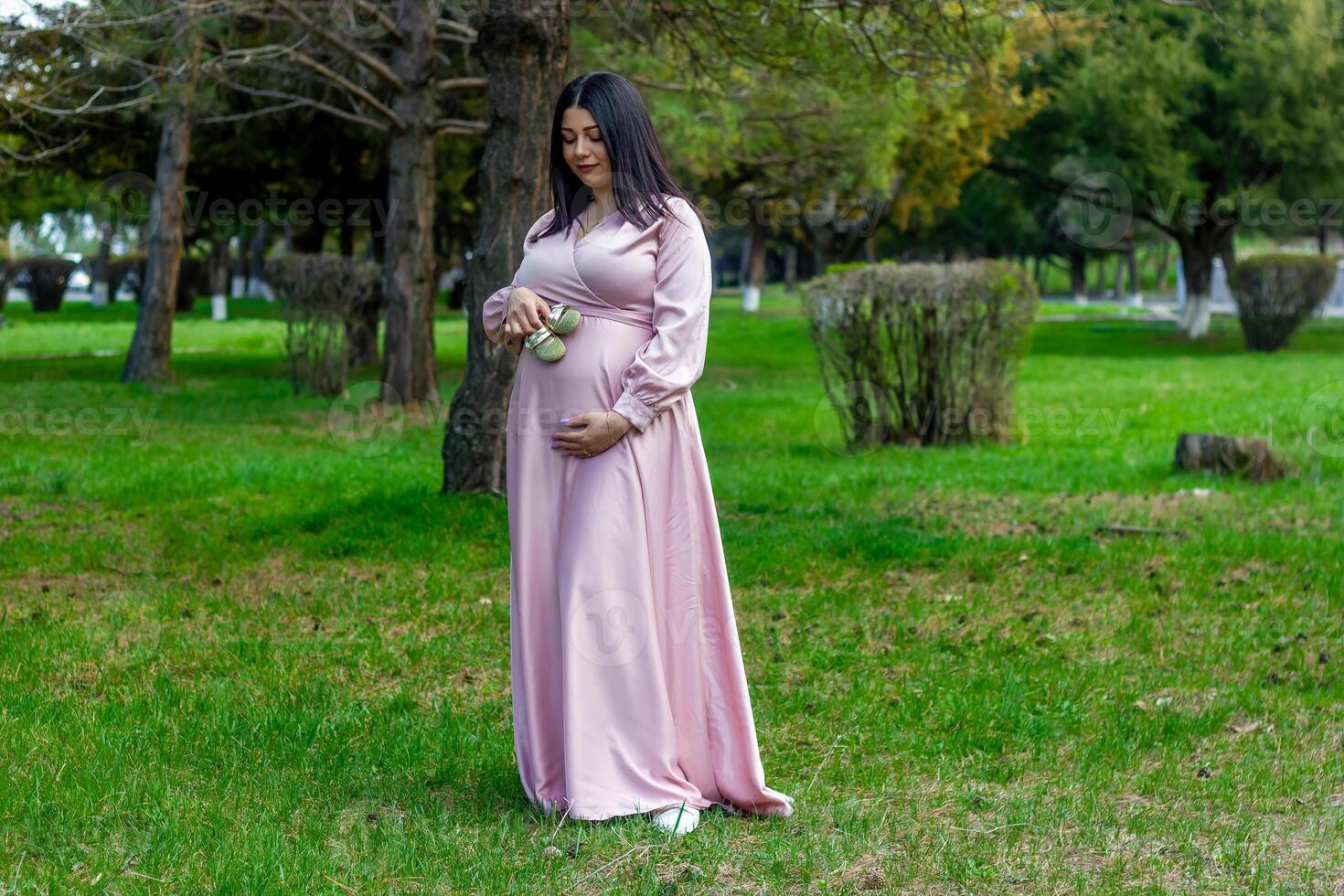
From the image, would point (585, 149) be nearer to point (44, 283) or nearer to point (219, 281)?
point (219, 281)

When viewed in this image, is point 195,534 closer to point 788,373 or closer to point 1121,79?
point 788,373

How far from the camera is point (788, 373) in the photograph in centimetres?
2212

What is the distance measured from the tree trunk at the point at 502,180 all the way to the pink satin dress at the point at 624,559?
4.39 meters

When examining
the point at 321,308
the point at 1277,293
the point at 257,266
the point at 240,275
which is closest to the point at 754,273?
the point at 1277,293

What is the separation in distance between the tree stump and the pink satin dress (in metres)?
7.49


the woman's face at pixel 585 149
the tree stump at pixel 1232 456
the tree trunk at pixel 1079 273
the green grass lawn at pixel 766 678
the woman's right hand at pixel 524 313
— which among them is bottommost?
the green grass lawn at pixel 766 678

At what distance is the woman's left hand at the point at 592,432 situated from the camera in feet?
12.9

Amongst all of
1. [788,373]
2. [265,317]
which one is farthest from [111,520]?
[265,317]

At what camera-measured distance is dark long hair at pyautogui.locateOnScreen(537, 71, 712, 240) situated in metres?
3.94

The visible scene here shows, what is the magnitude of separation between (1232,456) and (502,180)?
5569mm

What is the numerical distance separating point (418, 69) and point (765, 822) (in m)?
13.1

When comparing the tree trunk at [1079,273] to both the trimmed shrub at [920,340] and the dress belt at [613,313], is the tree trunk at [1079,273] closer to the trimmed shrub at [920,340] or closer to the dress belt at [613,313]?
the trimmed shrub at [920,340]

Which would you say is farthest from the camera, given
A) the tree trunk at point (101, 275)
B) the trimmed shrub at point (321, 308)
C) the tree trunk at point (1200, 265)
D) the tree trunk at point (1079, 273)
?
the tree trunk at point (1079, 273)

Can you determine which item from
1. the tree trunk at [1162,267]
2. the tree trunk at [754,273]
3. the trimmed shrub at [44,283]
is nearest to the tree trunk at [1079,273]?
the tree trunk at [1162,267]
